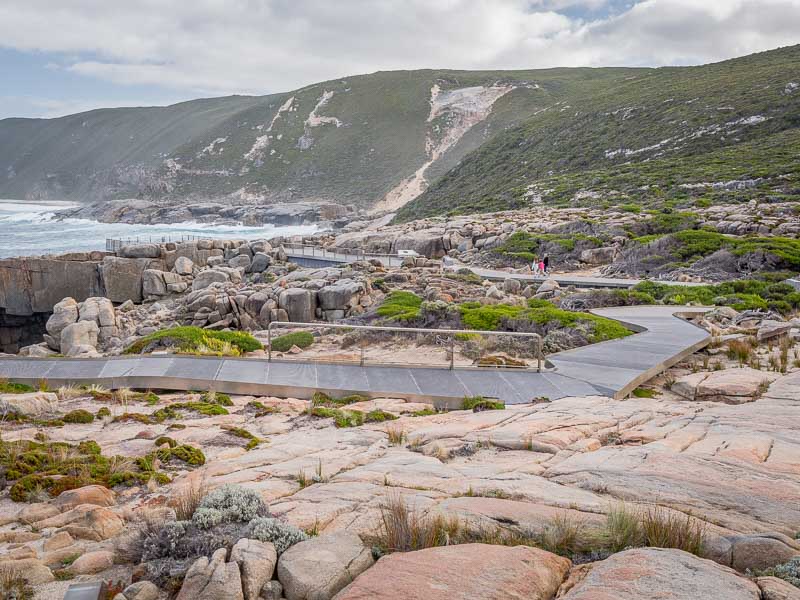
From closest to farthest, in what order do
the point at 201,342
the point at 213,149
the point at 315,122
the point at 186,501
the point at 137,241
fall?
the point at 186,501 < the point at 201,342 < the point at 137,241 < the point at 315,122 < the point at 213,149

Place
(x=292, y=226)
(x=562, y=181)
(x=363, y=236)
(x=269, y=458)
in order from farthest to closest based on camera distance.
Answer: (x=292, y=226) → (x=562, y=181) → (x=363, y=236) → (x=269, y=458)

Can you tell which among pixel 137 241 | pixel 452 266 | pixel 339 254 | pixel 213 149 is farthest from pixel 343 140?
pixel 452 266

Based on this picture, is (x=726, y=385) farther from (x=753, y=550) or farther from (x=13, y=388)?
(x=13, y=388)

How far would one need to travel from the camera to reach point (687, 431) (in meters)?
6.38

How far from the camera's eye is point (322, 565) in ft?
11.3

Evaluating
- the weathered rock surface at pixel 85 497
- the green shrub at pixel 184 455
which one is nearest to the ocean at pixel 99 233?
the green shrub at pixel 184 455

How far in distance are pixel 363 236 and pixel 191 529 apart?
35748 millimetres

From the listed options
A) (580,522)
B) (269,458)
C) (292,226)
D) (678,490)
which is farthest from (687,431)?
(292,226)

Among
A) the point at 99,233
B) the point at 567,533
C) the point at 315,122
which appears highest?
the point at 315,122

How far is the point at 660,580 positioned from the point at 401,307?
46.8ft

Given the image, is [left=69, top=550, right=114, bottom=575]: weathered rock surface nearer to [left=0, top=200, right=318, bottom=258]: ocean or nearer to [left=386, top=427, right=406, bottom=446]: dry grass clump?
[left=386, top=427, right=406, bottom=446]: dry grass clump

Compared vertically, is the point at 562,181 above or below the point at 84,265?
above

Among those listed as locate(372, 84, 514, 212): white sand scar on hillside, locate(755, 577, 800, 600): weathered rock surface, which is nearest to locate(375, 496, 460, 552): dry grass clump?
locate(755, 577, 800, 600): weathered rock surface

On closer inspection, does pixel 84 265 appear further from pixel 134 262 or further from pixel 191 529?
pixel 191 529
